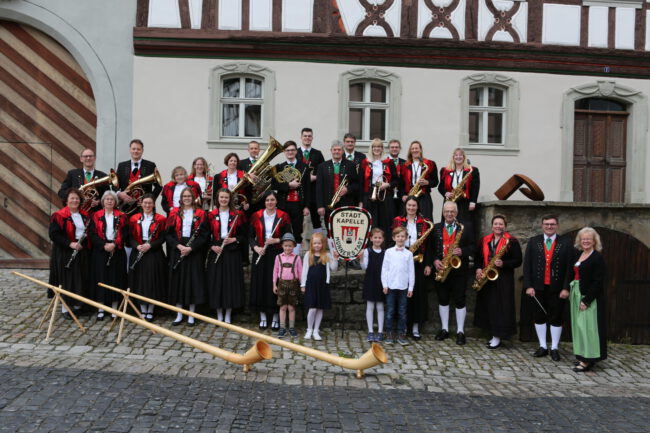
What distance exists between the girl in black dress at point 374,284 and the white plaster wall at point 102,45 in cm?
562

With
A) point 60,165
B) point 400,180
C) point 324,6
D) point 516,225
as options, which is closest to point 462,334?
point 516,225

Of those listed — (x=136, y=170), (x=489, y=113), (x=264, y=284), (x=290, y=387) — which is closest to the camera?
(x=290, y=387)

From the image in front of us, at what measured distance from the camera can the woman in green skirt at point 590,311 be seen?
24.9 ft

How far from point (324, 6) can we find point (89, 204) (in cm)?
559

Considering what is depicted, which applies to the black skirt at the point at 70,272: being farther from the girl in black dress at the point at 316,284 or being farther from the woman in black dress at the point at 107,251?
the girl in black dress at the point at 316,284

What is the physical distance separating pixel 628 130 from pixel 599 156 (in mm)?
742

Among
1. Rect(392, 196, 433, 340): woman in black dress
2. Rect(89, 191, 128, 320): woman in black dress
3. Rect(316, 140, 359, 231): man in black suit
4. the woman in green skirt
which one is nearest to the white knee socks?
the woman in green skirt

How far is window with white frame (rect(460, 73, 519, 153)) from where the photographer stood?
12398 mm

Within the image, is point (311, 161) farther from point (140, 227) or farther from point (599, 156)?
point (599, 156)

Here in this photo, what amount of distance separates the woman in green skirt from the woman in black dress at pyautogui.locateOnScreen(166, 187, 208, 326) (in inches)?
178

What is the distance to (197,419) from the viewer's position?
5.05 meters

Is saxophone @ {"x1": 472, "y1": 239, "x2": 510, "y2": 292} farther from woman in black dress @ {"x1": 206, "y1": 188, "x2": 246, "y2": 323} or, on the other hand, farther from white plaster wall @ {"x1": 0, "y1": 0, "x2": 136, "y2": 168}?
white plaster wall @ {"x1": 0, "y1": 0, "x2": 136, "y2": 168}

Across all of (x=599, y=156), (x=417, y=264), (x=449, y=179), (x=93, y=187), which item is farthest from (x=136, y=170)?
(x=599, y=156)

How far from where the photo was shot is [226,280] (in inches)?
340
